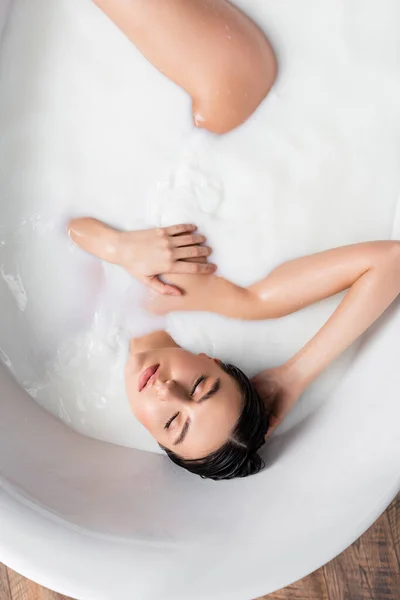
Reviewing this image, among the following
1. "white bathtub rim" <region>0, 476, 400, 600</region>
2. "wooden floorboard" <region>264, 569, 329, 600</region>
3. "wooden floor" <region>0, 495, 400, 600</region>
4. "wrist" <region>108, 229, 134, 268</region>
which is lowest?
"wooden floorboard" <region>264, 569, 329, 600</region>

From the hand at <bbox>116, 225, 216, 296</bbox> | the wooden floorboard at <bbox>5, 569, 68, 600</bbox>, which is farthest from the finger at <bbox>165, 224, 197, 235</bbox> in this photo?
the wooden floorboard at <bbox>5, 569, 68, 600</bbox>

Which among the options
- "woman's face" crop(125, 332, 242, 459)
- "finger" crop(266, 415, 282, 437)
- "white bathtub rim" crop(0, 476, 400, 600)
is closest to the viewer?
"white bathtub rim" crop(0, 476, 400, 600)

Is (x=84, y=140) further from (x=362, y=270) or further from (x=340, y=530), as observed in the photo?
(x=340, y=530)

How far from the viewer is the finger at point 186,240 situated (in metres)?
1.12

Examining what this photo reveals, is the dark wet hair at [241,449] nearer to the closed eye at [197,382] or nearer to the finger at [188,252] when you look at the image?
the closed eye at [197,382]

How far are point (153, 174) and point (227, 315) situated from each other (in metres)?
0.30

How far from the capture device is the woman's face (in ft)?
3.05

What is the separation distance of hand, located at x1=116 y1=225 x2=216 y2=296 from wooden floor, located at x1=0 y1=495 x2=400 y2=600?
0.63 metres

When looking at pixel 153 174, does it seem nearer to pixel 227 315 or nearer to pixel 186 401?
pixel 227 315

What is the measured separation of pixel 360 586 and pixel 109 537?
0.63 meters

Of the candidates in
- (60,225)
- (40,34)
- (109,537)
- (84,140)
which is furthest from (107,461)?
(40,34)

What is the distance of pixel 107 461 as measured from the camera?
3.54 ft

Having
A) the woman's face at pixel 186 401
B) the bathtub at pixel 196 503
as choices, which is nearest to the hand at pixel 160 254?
the woman's face at pixel 186 401

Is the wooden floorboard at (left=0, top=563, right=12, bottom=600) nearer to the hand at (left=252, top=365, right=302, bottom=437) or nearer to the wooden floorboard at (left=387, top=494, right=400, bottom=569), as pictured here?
the hand at (left=252, top=365, right=302, bottom=437)
